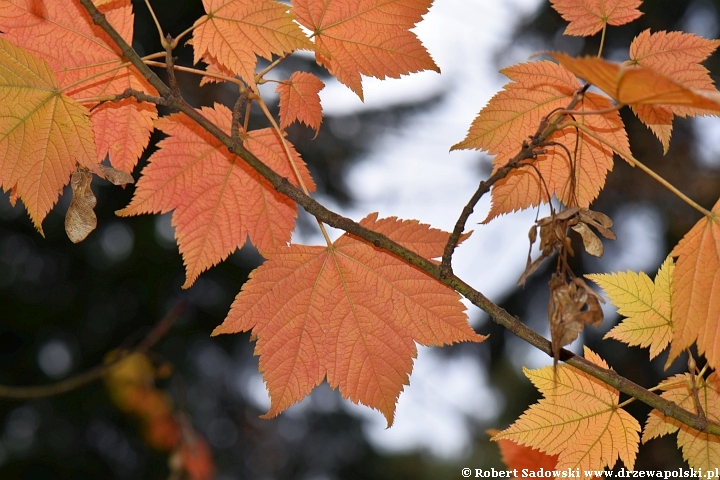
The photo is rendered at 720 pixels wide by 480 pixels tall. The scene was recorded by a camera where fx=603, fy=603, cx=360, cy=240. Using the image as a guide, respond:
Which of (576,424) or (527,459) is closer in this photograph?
(576,424)

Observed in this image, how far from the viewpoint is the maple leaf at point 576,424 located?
114cm

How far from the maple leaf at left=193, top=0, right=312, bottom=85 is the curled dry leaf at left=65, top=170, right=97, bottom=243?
0.29 metres

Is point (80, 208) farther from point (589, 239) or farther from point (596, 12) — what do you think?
point (596, 12)

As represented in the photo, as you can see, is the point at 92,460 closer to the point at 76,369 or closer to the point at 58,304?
the point at 76,369

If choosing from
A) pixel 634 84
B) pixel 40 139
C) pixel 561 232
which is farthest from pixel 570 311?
pixel 40 139

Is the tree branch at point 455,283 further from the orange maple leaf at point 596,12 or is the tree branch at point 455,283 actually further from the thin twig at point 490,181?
the orange maple leaf at point 596,12

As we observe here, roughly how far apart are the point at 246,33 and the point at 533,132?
574 millimetres

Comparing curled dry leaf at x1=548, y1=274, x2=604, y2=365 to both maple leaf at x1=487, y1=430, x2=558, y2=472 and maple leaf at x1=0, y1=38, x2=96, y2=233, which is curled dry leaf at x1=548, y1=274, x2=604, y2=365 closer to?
maple leaf at x1=487, y1=430, x2=558, y2=472

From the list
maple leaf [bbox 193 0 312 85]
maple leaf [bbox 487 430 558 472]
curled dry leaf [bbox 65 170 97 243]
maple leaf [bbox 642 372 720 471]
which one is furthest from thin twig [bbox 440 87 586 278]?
maple leaf [bbox 487 430 558 472]

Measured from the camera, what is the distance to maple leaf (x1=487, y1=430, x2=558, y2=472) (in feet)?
4.79

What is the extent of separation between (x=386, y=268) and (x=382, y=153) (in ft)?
12.8

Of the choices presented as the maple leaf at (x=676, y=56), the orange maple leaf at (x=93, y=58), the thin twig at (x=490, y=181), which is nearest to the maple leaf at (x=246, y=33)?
the orange maple leaf at (x=93, y=58)

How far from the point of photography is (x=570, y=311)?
90 centimetres

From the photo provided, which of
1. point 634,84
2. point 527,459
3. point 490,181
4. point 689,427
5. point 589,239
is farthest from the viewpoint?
point 527,459
